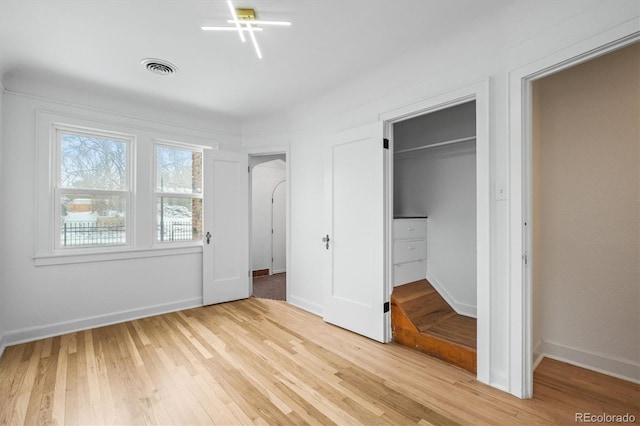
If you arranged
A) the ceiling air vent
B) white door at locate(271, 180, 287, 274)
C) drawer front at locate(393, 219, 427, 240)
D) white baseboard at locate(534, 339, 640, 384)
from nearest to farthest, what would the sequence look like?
white baseboard at locate(534, 339, 640, 384) < the ceiling air vent < drawer front at locate(393, 219, 427, 240) < white door at locate(271, 180, 287, 274)

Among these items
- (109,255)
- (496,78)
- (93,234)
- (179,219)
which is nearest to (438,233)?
(496,78)

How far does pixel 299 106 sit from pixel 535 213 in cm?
282

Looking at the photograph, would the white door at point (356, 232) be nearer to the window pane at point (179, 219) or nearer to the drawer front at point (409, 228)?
the drawer front at point (409, 228)

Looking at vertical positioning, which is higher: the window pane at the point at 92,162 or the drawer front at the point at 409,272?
the window pane at the point at 92,162

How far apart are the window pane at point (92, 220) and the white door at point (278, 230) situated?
3.05 metres

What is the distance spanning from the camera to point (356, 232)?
9.99 feet

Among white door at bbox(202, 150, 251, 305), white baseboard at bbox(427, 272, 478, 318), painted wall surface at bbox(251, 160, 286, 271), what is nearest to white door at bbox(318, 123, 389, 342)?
white baseboard at bbox(427, 272, 478, 318)

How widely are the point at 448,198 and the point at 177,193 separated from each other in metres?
3.48

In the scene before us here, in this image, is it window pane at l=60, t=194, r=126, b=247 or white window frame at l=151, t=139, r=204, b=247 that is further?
white window frame at l=151, t=139, r=204, b=247

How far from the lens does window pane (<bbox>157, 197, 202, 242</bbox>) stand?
379 centimetres

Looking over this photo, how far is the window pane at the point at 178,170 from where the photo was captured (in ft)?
12.4

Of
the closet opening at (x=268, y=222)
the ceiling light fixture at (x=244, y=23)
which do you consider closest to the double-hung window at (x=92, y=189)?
the ceiling light fixture at (x=244, y=23)

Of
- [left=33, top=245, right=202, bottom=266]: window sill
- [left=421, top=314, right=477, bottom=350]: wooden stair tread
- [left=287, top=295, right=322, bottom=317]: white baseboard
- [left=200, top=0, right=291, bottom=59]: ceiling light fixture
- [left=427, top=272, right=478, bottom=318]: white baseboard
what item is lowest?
[left=287, top=295, right=322, bottom=317]: white baseboard

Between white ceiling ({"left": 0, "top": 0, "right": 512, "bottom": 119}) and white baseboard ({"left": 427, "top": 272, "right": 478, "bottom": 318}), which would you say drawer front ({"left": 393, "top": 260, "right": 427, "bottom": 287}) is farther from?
white ceiling ({"left": 0, "top": 0, "right": 512, "bottom": 119})
